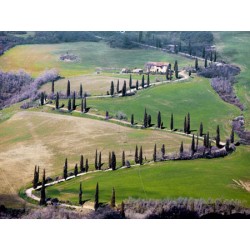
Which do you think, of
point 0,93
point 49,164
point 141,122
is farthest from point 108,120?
point 0,93

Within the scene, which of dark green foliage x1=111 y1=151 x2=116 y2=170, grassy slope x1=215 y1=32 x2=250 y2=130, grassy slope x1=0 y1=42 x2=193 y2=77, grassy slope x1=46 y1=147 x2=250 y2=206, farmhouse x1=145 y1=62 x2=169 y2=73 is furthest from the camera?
farmhouse x1=145 y1=62 x2=169 y2=73

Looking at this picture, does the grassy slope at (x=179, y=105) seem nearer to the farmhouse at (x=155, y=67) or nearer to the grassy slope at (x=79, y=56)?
the farmhouse at (x=155, y=67)

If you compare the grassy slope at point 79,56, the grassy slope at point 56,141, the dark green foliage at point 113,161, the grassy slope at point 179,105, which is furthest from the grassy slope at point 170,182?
the grassy slope at point 79,56

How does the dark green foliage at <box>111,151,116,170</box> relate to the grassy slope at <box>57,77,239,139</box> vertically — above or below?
below

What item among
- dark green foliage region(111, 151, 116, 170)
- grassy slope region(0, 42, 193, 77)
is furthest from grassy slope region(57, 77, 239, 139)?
dark green foliage region(111, 151, 116, 170)

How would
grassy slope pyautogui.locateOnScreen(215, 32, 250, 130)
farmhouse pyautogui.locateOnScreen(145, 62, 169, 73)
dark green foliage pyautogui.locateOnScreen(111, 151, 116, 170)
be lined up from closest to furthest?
dark green foliage pyautogui.locateOnScreen(111, 151, 116, 170)
grassy slope pyautogui.locateOnScreen(215, 32, 250, 130)
farmhouse pyautogui.locateOnScreen(145, 62, 169, 73)

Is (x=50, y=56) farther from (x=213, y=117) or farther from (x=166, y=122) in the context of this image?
(x=213, y=117)

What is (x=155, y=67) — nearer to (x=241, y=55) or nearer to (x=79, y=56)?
(x=79, y=56)

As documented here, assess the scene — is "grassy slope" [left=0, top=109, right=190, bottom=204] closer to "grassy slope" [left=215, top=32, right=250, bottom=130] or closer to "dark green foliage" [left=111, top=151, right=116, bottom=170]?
"dark green foliage" [left=111, top=151, right=116, bottom=170]
